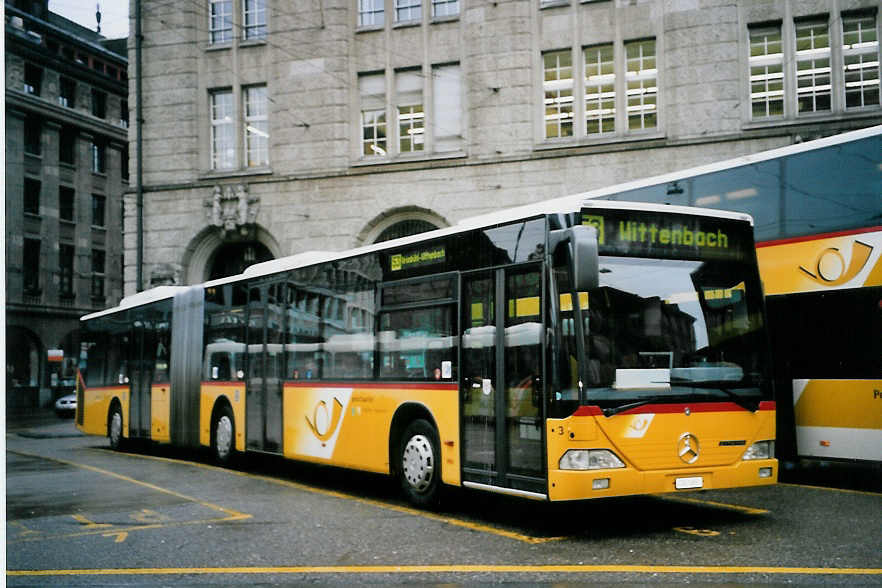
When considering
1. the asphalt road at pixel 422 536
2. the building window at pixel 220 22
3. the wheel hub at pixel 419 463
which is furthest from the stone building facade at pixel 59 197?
the wheel hub at pixel 419 463

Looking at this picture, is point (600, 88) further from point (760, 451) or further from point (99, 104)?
point (99, 104)

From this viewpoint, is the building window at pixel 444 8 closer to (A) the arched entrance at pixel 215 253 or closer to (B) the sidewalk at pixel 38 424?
(A) the arched entrance at pixel 215 253

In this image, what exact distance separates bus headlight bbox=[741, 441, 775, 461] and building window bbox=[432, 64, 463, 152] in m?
18.2

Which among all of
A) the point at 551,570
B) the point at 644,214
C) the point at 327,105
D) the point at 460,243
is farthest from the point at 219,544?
the point at 327,105

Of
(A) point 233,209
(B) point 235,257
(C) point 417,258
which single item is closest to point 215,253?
(B) point 235,257

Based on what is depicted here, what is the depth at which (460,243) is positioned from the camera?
10633mm

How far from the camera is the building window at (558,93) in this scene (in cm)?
2588

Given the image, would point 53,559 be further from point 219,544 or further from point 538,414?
point 538,414

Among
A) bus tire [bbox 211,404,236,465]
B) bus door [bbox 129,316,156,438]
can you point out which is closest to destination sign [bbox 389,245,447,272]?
bus tire [bbox 211,404,236,465]

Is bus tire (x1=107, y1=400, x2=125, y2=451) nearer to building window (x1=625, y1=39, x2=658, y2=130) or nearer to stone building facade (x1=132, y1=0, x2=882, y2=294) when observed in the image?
stone building facade (x1=132, y1=0, x2=882, y2=294)

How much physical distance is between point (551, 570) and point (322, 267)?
22.6 feet

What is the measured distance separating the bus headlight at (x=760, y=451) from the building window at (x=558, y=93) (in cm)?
1720

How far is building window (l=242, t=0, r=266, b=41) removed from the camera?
29.2 m

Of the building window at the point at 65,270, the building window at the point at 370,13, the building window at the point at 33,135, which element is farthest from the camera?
the building window at the point at 65,270
